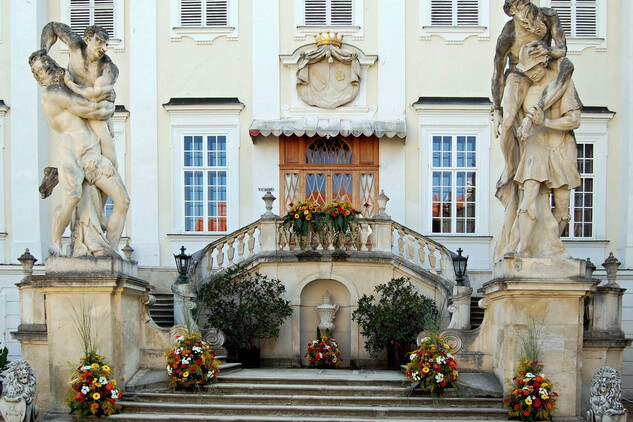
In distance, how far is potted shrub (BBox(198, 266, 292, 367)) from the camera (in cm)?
1374

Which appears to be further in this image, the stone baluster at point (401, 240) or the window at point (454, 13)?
the window at point (454, 13)

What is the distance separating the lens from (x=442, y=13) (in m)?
17.6

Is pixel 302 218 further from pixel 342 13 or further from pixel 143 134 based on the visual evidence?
pixel 342 13

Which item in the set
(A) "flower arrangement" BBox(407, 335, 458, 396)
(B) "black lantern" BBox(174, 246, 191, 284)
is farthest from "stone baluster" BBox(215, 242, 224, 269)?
(A) "flower arrangement" BBox(407, 335, 458, 396)

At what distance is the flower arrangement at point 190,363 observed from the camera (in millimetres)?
9664

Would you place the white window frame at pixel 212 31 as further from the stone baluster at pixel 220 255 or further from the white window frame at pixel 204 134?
the stone baluster at pixel 220 255

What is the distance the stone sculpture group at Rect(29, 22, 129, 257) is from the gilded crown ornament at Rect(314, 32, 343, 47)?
8230 mm

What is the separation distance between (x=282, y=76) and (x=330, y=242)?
472 centimetres

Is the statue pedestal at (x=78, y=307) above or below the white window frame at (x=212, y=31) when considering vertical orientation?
below

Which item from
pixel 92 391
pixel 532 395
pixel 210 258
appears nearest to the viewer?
pixel 532 395

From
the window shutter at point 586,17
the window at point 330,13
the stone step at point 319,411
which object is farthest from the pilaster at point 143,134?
the window shutter at point 586,17

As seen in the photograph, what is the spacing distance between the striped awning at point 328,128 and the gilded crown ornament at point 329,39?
171cm

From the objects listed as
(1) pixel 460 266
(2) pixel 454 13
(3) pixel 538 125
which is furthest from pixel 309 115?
(3) pixel 538 125

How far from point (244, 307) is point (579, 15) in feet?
32.6
